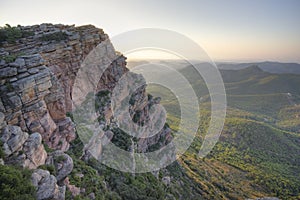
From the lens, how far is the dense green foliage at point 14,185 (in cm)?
994

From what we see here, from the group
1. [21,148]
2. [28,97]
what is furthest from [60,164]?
[28,97]

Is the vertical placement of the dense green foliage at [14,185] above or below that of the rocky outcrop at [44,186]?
above

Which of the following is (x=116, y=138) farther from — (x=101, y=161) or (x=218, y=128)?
(x=218, y=128)

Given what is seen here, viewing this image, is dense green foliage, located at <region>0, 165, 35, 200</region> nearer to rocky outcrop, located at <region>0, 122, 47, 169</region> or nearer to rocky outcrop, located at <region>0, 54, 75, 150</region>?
rocky outcrop, located at <region>0, 122, 47, 169</region>

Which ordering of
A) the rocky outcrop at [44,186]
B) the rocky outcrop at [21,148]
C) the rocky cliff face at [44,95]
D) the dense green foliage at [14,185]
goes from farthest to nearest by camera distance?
the rocky cliff face at [44,95] < the rocky outcrop at [21,148] < the rocky outcrop at [44,186] < the dense green foliage at [14,185]

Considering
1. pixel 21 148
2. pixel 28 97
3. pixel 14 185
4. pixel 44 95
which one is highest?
pixel 28 97

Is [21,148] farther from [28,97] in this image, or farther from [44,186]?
[28,97]

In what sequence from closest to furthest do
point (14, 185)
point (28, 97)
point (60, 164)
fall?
point (14, 185) < point (60, 164) < point (28, 97)

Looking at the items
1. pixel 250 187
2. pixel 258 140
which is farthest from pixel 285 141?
pixel 250 187

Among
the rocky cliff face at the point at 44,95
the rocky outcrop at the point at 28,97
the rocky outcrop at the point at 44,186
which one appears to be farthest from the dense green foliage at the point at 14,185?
the rocky outcrop at the point at 28,97

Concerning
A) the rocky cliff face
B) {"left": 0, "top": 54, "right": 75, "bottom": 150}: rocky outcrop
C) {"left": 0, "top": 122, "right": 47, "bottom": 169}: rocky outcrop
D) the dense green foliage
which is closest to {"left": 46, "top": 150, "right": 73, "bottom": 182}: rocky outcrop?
the rocky cliff face

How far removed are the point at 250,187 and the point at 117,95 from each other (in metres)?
63.6

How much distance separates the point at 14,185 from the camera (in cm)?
1046

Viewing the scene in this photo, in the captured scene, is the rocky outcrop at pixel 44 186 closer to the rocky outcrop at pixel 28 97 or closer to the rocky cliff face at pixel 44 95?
the rocky cliff face at pixel 44 95
